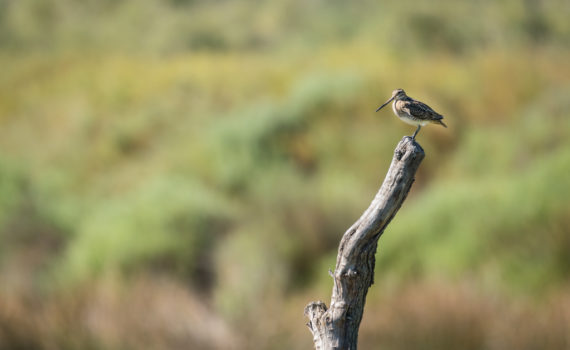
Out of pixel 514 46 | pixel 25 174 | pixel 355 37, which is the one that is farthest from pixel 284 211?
pixel 355 37

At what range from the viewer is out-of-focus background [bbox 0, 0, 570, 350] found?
12.0 ft

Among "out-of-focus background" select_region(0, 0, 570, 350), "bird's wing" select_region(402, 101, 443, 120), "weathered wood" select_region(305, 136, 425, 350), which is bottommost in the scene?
"weathered wood" select_region(305, 136, 425, 350)

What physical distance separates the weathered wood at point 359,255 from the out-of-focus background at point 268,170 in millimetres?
2510

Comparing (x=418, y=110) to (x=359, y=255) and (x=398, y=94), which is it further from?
(x=359, y=255)

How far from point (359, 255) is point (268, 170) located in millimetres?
6011

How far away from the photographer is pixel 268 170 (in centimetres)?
690

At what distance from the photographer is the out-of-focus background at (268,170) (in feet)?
12.0

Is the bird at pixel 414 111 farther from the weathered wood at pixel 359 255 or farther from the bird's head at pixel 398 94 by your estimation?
the weathered wood at pixel 359 255

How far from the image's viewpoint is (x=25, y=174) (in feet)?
21.1

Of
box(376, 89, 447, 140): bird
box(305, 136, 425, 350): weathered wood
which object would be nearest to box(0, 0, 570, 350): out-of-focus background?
box(376, 89, 447, 140): bird

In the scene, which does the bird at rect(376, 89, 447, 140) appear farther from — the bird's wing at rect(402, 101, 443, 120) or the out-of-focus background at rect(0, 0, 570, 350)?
the out-of-focus background at rect(0, 0, 570, 350)

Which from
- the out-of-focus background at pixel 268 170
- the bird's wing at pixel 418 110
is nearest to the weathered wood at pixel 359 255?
the bird's wing at pixel 418 110

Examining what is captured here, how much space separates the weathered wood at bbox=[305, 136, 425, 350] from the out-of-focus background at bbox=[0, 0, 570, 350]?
2.51 metres

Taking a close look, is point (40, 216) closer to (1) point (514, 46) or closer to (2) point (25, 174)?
(2) point (25, 174)
